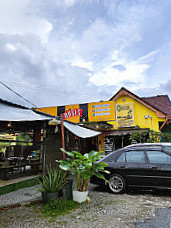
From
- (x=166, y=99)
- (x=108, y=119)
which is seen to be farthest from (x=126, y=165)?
(x=166, y=99)

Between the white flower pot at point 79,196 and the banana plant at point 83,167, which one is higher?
the banana plant at point 83,167

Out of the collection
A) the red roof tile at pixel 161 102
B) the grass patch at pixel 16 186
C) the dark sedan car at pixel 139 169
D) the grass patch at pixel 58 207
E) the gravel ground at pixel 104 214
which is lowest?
the gravel ground at pixel 104 214

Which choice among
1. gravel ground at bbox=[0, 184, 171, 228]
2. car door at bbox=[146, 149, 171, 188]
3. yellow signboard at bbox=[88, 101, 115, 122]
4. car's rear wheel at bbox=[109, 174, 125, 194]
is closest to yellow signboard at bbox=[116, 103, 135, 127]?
yellow signboard at bbox=[88, 101, 115, 122]

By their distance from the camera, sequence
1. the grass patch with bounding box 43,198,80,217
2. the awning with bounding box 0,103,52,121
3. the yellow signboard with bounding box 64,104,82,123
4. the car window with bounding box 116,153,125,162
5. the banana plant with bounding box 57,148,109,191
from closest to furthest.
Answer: the grass patch with bounding box 43,198,80,217 → the banana plant with bounding box 57,148,109,191 → the awning with bounding box 0,103,52,121 → the car window with bounding box 116,153,125,162 → the yellow signboard with bounding box 64,104,82,123

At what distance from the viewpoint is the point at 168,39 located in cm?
875

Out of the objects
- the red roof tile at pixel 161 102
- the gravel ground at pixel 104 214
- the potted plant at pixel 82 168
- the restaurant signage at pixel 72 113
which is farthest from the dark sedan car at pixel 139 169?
the red roof tile at pixel 161 102

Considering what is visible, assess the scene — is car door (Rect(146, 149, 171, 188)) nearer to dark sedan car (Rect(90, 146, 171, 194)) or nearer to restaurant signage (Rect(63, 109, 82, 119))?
dark sedan car (Rect(90, 146, 171, 194))

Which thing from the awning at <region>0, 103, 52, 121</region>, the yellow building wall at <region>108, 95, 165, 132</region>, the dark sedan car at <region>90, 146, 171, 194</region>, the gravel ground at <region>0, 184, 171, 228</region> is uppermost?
the yellow building wall at <region>108, 95, 165, 132</region>

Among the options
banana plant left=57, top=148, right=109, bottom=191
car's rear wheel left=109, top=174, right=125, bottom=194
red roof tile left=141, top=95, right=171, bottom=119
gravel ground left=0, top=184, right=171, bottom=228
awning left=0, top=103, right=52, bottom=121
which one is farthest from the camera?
red roof tile left=141, top=95, right=171, bottom=119

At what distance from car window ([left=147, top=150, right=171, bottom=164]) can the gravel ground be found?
1012 millimetres

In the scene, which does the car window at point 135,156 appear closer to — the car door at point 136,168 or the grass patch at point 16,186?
the car door at point 136,168

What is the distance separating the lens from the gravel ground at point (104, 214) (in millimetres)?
3631

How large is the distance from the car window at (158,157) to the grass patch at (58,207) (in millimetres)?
2564

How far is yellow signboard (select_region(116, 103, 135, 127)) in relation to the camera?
1523 cm
